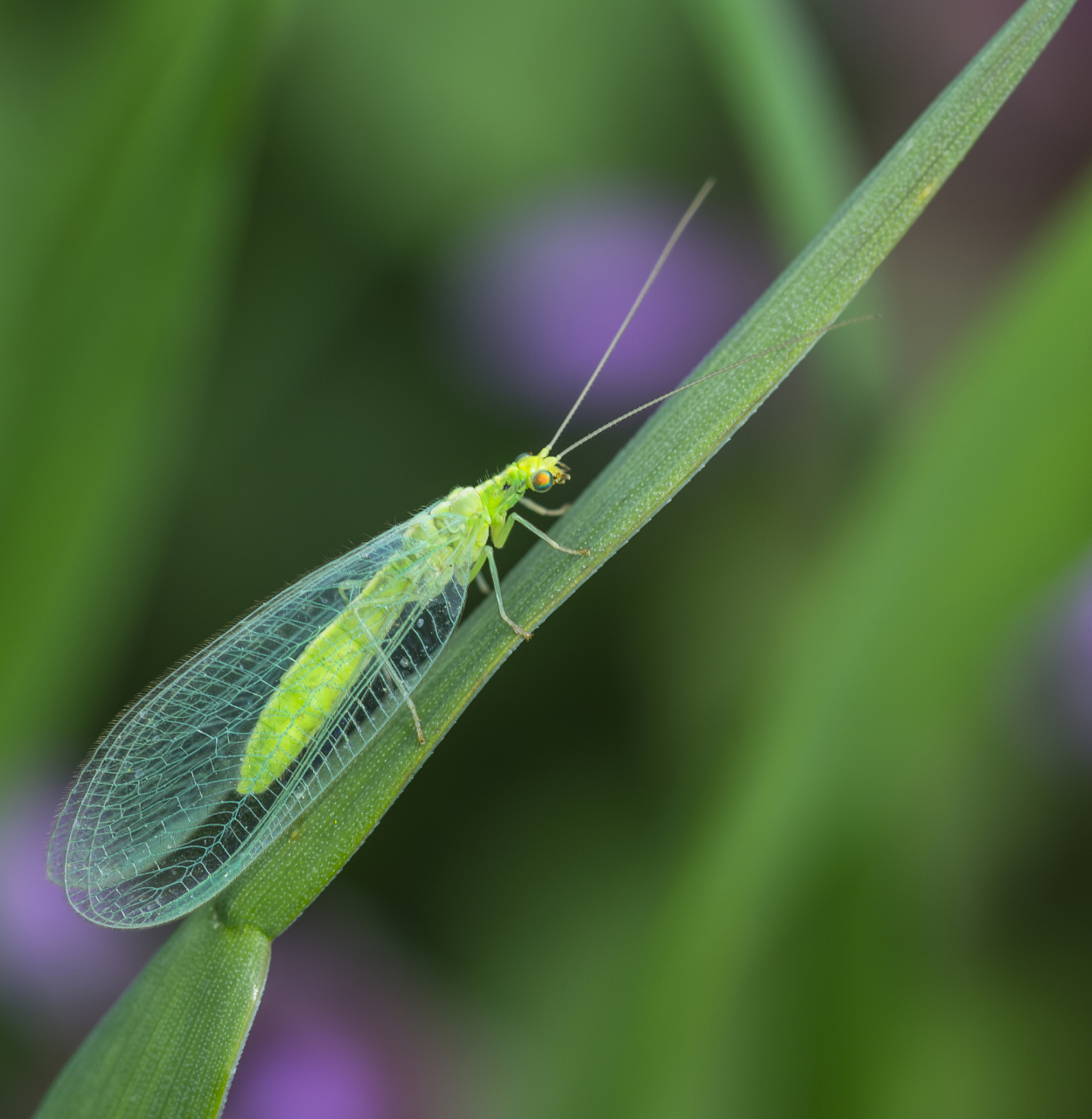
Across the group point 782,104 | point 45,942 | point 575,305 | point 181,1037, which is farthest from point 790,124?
point 45,942

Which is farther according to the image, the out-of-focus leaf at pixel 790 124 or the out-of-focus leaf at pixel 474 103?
the out-of-focus leaf at pixel 474 103

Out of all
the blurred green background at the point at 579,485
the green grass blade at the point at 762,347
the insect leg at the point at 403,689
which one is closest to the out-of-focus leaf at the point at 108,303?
the blurred green background at the point at 579,485

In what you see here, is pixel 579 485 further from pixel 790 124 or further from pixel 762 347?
pixel 762 347

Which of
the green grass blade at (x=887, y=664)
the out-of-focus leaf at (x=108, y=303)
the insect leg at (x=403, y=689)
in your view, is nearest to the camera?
the insect leg at (x=403, y=689)

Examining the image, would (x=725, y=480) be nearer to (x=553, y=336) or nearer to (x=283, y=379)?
(x=553, y=336)

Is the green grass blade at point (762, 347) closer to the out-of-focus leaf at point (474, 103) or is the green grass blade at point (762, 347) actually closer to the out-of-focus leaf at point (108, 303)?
the out-of-focus leaf at point (108, 303)

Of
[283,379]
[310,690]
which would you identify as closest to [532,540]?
[283,379]
